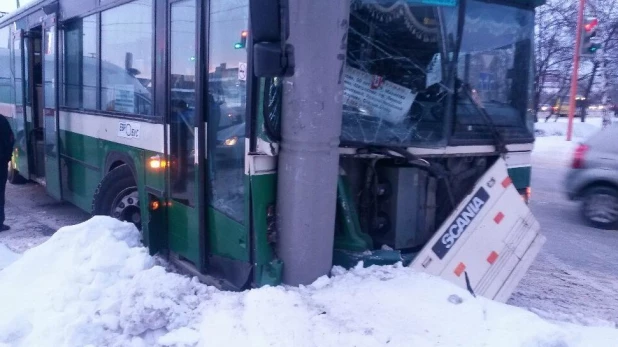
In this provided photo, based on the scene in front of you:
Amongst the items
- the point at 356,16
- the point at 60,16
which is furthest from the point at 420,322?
the point at 60,16

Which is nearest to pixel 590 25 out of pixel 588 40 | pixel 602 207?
pixel 588 40

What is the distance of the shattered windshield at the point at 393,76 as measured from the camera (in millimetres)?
4559

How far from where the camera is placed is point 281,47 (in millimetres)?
3848

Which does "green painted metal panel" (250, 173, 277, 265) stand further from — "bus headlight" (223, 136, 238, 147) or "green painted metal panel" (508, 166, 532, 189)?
"green painted metal panel" (508, 166, 532, 189)

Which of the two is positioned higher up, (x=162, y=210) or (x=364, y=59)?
(x=364, y=59)

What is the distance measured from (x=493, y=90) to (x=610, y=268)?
10.9 ft

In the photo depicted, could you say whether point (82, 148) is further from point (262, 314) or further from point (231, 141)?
point (262, 314)

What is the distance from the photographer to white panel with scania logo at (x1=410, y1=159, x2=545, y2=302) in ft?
15.7

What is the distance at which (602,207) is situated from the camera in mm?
9547

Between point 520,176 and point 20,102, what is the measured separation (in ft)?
25.9

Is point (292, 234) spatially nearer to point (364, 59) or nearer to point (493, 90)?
point (364, 59)

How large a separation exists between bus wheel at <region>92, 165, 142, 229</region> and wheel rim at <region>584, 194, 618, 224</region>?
6973mm

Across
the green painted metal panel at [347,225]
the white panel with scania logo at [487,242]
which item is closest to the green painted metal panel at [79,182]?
the green painted metal panel at [347,225]

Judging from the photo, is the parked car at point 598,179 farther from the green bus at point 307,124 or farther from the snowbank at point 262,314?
the snowbank at point 262,314
